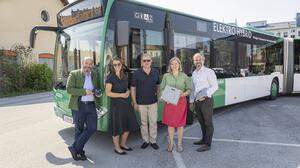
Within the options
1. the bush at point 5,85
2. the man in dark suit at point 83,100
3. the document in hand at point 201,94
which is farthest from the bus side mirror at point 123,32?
the bush at point 5,85

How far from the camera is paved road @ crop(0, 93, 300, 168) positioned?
5.26 meters

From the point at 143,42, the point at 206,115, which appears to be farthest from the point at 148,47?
the point at 206,115

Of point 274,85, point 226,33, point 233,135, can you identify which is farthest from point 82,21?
point 274,85

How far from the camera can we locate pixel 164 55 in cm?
716

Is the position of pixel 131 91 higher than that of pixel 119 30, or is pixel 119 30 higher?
pixel 119 30

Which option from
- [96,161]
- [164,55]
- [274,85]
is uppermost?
[164,55]

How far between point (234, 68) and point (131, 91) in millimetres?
5074

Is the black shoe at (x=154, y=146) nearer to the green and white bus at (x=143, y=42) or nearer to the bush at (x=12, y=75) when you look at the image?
the green and white bus at (x=143, y=42)

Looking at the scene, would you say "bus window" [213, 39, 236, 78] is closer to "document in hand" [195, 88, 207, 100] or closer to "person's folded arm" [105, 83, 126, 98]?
"document in hand" [195, 88, 207, 100]

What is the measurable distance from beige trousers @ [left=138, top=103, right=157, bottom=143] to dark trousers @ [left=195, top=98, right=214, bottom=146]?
34.1 inches

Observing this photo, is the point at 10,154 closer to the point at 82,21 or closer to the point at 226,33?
the point at 82,21

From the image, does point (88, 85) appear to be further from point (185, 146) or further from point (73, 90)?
A: point (185, 146)

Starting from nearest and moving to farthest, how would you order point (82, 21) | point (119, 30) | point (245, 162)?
point (245, 162) < point (119, 30) < point (82, 21)

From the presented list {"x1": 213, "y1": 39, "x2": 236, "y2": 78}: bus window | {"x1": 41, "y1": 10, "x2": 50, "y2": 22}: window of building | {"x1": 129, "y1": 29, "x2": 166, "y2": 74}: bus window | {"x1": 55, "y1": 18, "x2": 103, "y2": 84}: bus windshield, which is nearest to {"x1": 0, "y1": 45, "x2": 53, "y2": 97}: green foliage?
{"x1": 41, "y1": 10, "x2": 50, "y2": 22}: window of building
